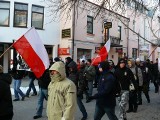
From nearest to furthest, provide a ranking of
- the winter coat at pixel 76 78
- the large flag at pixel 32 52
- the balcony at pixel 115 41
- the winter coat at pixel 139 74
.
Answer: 1. the large flag at pixel 32 52
2. the winter coat at pixel 76 78
3. the winter coat at pixel 139 74
4. the balcony at pixel 115 41

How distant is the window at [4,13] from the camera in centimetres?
2358

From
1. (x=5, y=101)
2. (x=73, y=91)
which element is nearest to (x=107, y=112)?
(x=73, y=91)

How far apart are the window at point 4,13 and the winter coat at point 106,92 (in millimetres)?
18212

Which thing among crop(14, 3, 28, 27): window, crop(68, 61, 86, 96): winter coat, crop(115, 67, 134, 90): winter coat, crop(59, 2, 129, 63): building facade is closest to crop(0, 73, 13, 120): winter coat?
crop(68, 61, 86, 96): winter coat

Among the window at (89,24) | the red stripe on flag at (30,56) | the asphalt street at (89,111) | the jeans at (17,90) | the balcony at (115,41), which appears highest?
the window at (89,24)

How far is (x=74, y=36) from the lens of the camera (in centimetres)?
2625

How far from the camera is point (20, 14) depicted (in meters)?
24.2

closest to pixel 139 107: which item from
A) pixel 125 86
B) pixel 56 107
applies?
pixel 125 86

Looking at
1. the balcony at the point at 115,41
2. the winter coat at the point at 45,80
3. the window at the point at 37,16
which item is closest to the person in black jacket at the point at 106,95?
the winter coat at the point at 45,80

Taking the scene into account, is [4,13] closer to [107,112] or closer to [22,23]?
[22,23]

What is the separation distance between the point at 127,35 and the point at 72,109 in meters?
30.7

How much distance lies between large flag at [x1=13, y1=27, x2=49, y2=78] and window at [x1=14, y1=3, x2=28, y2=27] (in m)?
16.8

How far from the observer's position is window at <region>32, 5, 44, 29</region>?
24.8 m

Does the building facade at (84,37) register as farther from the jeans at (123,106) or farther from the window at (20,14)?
the jeans at (123,106)
